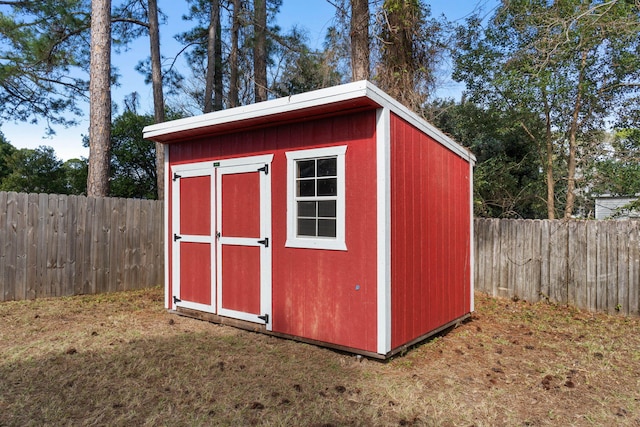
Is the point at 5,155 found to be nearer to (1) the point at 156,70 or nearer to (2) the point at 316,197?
(1) the point at 156,70

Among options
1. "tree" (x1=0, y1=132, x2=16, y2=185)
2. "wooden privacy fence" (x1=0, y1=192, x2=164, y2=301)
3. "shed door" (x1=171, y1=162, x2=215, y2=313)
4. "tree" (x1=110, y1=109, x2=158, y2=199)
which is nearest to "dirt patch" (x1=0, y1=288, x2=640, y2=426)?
"shed door" (x1=171, y1=162, x2=215, y2=313)

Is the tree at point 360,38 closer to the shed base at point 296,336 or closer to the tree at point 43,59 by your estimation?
the shed base at point 296,336

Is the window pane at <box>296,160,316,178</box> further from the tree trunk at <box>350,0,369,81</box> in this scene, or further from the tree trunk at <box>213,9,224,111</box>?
the tree trunk at <box>213,9,224,111</box>

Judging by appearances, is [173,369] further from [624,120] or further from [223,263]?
[624,120]

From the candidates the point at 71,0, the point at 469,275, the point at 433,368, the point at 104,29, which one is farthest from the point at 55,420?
the point at 71,0

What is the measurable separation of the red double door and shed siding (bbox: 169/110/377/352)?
0.17m

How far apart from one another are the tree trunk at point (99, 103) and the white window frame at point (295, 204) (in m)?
4.61

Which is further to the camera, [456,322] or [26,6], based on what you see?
[26,6]

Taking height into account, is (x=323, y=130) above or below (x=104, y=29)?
below

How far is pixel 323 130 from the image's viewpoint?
160 inches

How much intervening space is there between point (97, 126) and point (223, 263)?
4298mm

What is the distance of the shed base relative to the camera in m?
3.78

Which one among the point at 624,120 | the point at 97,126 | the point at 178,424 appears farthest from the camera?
the point at 624,120

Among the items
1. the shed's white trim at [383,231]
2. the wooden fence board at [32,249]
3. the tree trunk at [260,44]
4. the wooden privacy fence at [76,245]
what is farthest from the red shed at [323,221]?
the tree trunk at [260,44]
